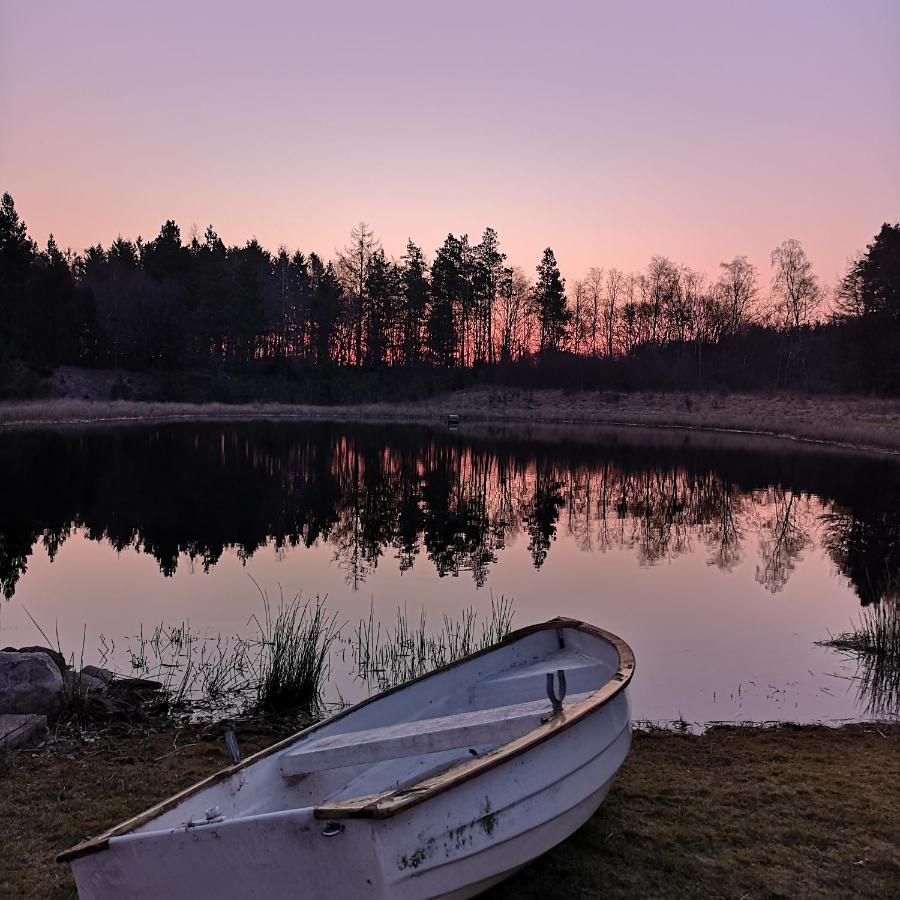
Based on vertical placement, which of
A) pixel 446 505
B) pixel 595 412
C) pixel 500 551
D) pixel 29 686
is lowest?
pixel 500 551

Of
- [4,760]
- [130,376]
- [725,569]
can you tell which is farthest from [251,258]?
[4,760]

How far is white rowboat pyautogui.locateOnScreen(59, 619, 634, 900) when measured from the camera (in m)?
3.15

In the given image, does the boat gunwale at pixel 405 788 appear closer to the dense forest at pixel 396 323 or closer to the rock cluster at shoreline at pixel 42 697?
the rock cluster at shoreline at pixel 42 697

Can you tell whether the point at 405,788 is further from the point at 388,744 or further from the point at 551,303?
the point at 551,303

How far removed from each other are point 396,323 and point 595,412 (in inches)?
920

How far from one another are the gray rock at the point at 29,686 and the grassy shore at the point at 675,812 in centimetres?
67

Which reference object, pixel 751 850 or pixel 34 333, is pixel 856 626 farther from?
pixel 34 333

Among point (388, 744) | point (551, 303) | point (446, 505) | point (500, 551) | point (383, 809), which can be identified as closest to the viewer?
point (383, 809)

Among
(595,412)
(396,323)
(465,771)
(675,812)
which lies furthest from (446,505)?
(396,323)

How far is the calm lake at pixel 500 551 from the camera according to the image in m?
9.55

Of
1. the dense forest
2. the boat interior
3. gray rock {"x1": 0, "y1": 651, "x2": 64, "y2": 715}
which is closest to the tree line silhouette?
gray rock {"x1": 0, "y1": 651, "x2": 64, "y2": 715}

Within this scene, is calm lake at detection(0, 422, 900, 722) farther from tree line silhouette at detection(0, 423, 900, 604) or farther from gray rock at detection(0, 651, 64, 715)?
gray rock at detection(0, 651, 64, 715)

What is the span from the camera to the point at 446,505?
69.2ft

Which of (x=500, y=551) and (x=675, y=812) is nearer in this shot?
(x=675, y=812)
